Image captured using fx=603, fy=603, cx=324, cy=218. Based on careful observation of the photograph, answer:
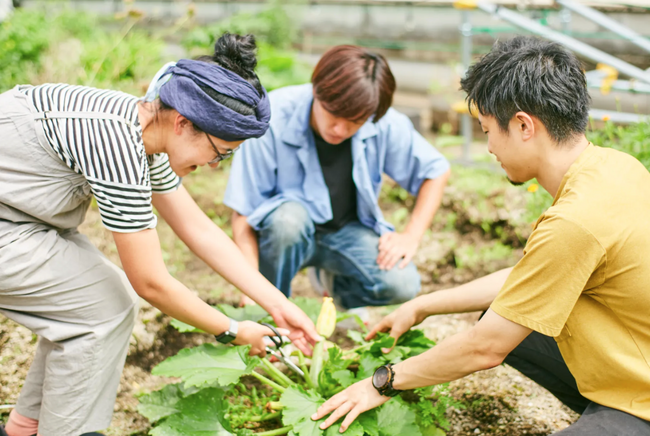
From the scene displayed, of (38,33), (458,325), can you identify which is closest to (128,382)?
(458,325)

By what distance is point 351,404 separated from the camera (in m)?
2.08

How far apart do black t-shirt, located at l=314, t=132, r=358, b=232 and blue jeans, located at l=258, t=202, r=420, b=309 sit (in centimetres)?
7

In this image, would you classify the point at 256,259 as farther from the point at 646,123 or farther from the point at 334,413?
the point at 646,123

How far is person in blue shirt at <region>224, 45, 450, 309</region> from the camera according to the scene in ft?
10.0

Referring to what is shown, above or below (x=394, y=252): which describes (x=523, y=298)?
above

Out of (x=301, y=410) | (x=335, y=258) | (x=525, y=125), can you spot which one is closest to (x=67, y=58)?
(x=335, y=258)

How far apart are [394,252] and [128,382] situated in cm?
147

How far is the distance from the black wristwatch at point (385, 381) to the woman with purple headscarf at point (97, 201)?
60 cm

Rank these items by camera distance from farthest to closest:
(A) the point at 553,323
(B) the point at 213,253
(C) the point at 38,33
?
(C) the point at 38,33 < (B) the point at 213,253 < (A) the point at 553,323

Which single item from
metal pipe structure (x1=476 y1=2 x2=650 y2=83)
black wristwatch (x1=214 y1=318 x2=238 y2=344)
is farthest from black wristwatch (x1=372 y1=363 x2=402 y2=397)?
metal pipe structure (x1=476 y1=2 x2=650 y2=83)

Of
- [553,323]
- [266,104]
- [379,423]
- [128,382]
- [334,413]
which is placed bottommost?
[128,382]

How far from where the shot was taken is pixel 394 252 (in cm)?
321

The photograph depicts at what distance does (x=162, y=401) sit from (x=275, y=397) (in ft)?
1.67

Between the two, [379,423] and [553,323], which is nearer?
[553,323]
